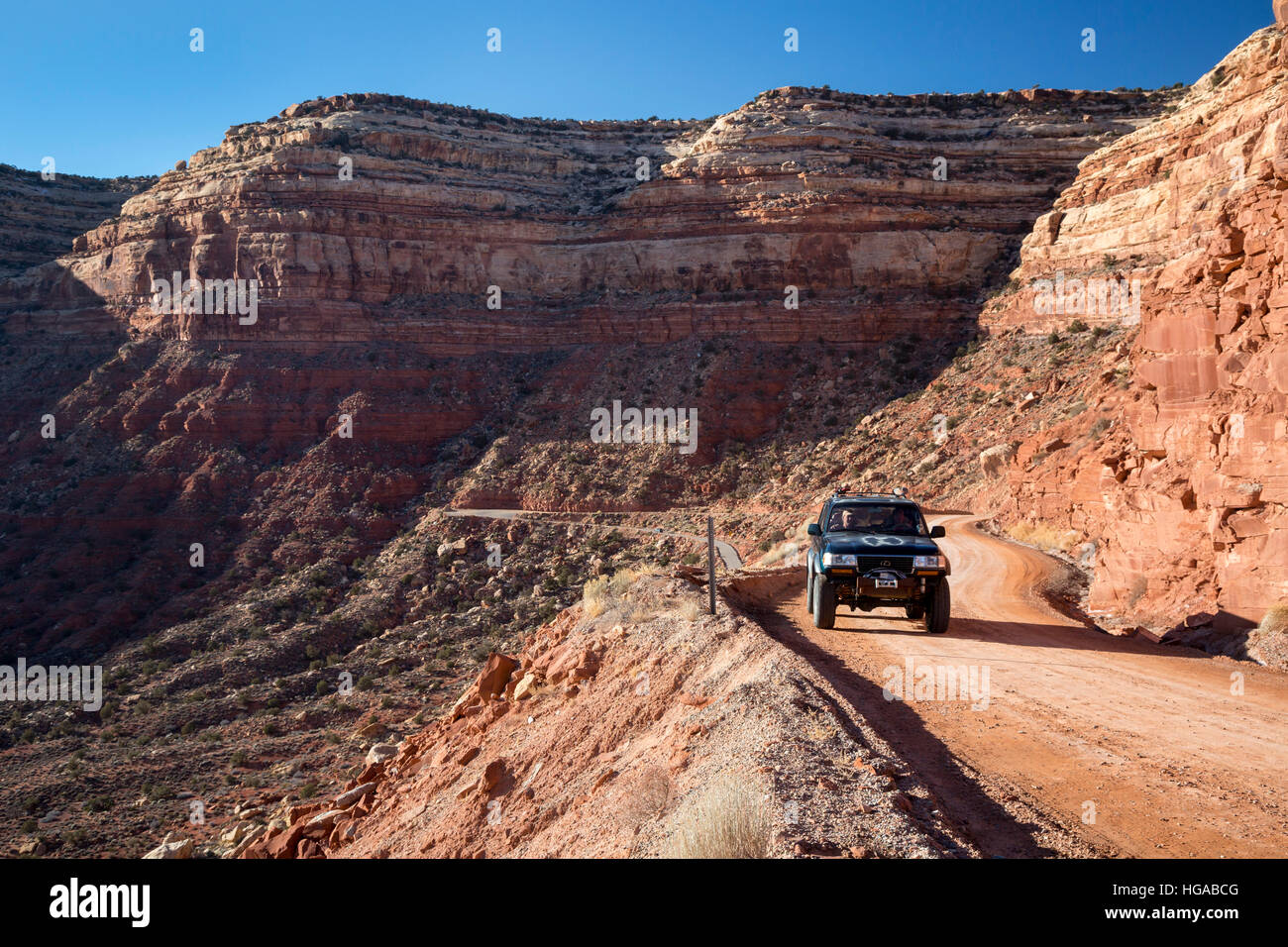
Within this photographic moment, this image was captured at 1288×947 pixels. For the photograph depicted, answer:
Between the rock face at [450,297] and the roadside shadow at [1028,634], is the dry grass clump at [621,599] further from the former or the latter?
the rock face at [450,297]

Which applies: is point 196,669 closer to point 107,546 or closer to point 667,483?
point 107,546

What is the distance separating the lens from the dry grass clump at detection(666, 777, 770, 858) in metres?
5.26

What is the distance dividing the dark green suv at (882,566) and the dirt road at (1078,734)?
49 centimetres

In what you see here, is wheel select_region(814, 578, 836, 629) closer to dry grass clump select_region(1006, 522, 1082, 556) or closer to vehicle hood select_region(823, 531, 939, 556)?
vehicle hood select_region(823, 531, 939, 556)

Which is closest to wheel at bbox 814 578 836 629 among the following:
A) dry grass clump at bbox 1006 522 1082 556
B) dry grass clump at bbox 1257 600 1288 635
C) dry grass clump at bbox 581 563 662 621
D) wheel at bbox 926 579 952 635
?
wheel at bbox 926 579 952 635

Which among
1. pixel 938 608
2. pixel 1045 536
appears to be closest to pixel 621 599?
pixel 938 608

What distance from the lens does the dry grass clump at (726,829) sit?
5.26 meters

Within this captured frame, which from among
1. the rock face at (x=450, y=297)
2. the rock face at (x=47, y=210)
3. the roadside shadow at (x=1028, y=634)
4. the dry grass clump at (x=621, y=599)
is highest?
the rock face at (x=47, y=210)

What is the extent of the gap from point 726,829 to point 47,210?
278ft

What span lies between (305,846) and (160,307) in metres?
51.5

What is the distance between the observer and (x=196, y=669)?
2981cm

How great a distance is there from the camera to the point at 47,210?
7038 centimetres

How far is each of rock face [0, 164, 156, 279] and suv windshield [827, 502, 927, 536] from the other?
7031 centimetres

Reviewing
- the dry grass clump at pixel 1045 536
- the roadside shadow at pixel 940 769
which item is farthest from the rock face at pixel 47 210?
the roadside shadow at pixel 940 769
